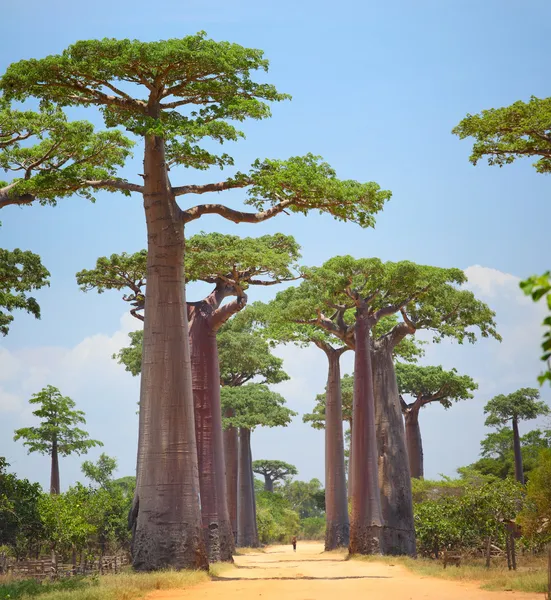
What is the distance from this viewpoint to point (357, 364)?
27.1 m

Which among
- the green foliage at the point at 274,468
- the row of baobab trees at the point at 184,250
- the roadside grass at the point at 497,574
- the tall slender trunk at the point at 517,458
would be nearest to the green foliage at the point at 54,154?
the row of baobab trees at the point at 184,250

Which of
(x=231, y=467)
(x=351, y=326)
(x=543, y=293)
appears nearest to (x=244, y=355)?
(x=231, y=467)

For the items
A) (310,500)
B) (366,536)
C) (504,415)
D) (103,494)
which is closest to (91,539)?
(103,494)

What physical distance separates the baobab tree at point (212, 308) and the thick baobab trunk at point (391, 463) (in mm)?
5275

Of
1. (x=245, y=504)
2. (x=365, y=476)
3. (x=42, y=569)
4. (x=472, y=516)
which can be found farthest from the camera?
(x=245, y=504)

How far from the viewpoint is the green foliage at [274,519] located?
5119cm

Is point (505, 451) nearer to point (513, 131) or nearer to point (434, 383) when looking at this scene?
point (434, 383)

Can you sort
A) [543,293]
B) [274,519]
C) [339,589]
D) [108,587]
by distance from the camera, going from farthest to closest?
[274,519], [339,589], [108,587], [543,293]

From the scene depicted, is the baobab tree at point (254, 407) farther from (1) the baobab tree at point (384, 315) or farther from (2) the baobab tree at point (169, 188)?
(2) the baobab tree at point (169, 188)

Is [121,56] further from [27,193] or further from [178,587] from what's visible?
[178,587]

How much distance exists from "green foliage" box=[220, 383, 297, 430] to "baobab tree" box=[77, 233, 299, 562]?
12578 millimetres

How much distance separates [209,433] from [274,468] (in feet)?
172

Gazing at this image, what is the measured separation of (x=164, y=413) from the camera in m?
16.9

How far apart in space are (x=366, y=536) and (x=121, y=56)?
16.7m
